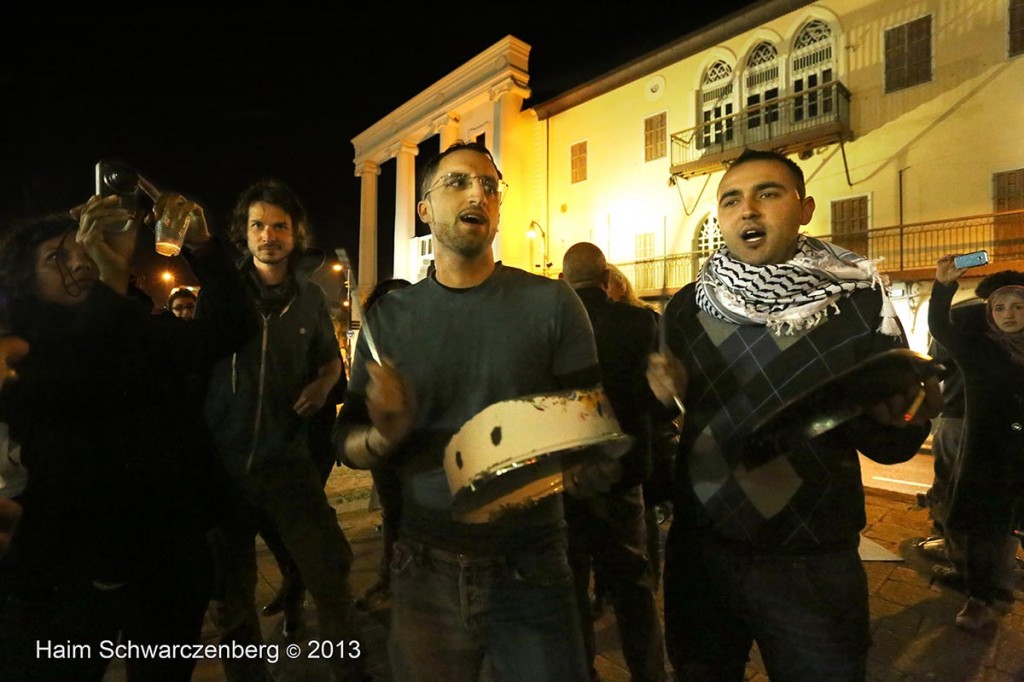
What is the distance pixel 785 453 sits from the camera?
5.81ft

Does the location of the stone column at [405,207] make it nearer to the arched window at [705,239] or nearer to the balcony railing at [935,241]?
the arched window at [705,239]

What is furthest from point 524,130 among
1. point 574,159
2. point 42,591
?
point 42,591

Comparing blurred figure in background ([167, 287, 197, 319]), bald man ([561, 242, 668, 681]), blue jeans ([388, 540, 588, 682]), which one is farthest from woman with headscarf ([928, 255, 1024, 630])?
blurred figure in background ([167, 287, 197, 319])

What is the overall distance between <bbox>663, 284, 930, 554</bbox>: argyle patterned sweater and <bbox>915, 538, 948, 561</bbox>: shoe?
369cm

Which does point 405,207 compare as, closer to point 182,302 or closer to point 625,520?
point 182,302

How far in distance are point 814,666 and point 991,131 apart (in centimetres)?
1668

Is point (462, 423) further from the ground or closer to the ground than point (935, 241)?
closer to the ground

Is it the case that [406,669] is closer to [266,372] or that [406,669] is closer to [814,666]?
[814,666]

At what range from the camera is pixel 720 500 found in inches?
73.3

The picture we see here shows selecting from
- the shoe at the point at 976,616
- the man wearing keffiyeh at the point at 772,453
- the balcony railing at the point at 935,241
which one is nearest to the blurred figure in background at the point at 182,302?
the man wearing keffiyeh at the point at 772,453

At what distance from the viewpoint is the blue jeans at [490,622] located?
5.45ft

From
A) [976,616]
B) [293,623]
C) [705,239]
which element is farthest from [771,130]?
[293,623]

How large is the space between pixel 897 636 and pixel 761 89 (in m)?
17.3

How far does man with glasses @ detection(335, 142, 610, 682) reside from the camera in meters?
1.68
